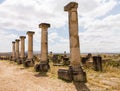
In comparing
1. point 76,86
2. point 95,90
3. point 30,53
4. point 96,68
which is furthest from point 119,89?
point 30,53

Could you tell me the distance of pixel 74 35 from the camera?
40.2 feet

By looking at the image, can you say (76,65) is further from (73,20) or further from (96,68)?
(96,68)

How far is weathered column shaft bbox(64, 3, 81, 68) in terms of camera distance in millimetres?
12070

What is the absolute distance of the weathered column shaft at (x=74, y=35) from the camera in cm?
1207

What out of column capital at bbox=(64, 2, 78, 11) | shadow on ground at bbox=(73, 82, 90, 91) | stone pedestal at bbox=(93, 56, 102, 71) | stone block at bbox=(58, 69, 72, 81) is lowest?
shadow on ground at bbox=(73, 82, 90, 91)

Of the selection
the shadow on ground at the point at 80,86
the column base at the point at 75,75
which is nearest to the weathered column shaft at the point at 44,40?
the column base at the point at 75,75

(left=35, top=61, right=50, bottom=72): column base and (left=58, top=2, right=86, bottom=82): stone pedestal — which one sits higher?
(left=58, top=2, right=86, bottom=82): stone pedestal

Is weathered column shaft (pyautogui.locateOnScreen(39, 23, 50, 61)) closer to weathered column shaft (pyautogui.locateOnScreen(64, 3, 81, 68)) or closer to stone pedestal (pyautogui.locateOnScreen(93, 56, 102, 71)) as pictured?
stone pedestal (pyautogui.locateOnScreen(93, 56, 102, 71))

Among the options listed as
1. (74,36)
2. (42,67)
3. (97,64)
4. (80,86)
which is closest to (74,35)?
(74,36)

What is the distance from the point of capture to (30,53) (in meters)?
23.2

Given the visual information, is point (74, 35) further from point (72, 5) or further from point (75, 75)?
point (75, 75)

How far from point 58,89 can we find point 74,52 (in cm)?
344

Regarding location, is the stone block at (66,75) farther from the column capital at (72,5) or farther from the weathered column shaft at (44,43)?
the weathered column shaft at (44,43)

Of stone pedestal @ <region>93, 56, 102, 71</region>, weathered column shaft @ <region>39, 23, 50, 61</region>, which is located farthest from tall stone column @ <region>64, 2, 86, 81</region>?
weathered column shaft @ <region>39, 23, 50, 61</region>
